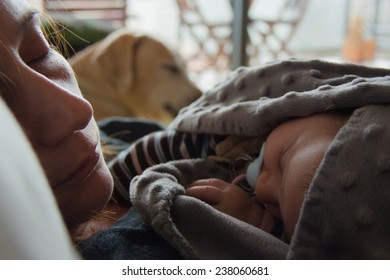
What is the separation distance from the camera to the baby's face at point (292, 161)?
0.52 m

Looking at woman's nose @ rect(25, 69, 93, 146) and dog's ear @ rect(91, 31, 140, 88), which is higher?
woman's nose @ rect(25, 69, 93, 146)

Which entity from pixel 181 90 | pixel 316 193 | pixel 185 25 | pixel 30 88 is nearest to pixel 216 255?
pixel 316 193

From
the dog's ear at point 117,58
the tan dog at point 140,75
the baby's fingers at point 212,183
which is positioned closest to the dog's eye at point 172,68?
the tan dog at point 140,75

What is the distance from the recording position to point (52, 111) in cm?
45

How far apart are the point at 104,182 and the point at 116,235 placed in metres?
0.06

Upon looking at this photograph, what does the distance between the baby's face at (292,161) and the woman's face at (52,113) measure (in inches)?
7.3

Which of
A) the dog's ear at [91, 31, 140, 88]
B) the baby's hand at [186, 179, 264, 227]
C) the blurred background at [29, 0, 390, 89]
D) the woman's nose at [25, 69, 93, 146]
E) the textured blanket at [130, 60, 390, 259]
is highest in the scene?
the woman's nose at [25, 69, 93, 146]

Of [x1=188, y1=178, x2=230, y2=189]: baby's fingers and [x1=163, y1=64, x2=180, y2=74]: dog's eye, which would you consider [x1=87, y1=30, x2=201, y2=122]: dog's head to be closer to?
[x1=163, y1=64, x2=180, y2=74]: dog's eye

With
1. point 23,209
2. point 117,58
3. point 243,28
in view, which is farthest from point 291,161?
point 243,28

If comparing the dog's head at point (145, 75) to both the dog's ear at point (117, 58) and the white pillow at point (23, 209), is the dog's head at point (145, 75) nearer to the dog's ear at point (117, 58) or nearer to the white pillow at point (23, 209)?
the dog's ear at point (117, 58)

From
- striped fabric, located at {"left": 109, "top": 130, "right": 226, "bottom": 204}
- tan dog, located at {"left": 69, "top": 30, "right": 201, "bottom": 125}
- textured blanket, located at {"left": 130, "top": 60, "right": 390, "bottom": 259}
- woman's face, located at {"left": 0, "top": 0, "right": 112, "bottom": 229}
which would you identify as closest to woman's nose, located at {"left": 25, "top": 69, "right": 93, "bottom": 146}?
woman's face, located at {"left": 0, "top": 0, "right": 112, "bottom": 229}

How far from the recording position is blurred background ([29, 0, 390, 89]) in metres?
2.03

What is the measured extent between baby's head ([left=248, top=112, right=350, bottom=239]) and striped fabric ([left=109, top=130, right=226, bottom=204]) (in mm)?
137

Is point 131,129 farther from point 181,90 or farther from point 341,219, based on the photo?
point 181,90
